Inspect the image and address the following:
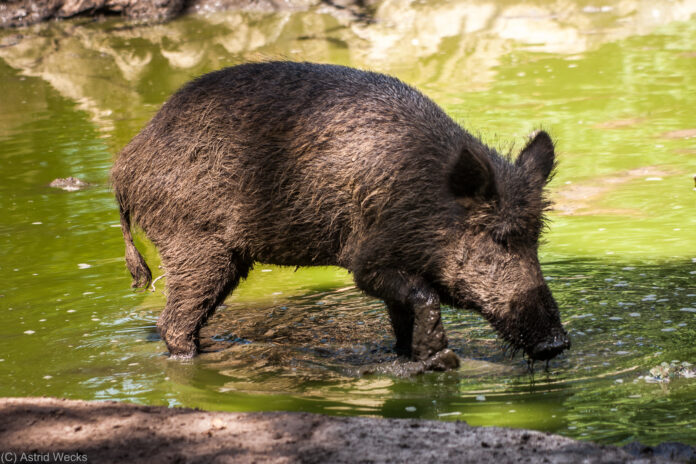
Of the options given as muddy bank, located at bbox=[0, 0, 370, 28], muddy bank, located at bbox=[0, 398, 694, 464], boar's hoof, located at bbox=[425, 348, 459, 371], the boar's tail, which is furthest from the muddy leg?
muddy bank, located at bbox=[0, 0, 370, 28]

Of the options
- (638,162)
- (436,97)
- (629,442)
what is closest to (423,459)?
(629,442)

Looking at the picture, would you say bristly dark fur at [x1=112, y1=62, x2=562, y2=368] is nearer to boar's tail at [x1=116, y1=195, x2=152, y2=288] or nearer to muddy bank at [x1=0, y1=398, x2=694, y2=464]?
boar's tail at [x1=116, y1=195, x2=152, y2=288]

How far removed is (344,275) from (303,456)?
14.8 feet

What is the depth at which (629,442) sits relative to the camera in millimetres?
4703

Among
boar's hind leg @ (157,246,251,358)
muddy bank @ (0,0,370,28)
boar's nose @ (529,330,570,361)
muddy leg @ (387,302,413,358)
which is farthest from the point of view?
muddy bank @ (0,0,370,28)

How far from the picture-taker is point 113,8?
2539cm

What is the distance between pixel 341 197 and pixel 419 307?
3.06ft

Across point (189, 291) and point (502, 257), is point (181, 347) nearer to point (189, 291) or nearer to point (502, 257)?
point (189, 291)

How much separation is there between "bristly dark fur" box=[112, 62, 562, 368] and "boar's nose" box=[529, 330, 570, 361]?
4cm

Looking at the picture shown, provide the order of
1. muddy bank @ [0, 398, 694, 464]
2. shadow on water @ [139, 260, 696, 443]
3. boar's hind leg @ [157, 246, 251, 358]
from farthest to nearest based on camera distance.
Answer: boar's hind leg @ [157, 246, 251, 358] → shadow on water @ [139, 260, 696, 443] → muddy bank @ [0, 398, 694, 464]

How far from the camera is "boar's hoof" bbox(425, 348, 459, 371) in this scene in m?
6.05

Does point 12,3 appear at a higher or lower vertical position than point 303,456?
higher

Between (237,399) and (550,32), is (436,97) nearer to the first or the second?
(550,32)

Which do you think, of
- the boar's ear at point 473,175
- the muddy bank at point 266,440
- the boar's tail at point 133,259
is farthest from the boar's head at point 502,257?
the boar's tail at point 133,259
